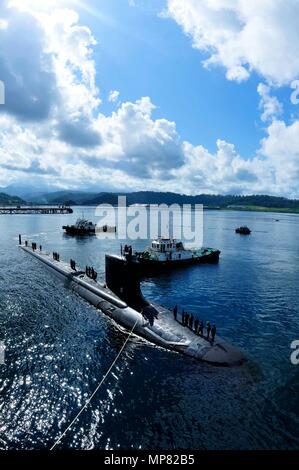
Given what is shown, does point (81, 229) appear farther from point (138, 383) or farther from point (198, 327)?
point (138, 383)

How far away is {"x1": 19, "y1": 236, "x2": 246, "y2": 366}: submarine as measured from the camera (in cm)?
2358

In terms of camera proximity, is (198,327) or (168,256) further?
(168,256)

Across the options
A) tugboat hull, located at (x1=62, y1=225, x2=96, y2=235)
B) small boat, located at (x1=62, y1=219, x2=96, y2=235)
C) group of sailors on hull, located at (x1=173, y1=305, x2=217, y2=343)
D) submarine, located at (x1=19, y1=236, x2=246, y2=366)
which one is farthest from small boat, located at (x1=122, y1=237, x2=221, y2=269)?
small boat, located at (x1=62, y1=219, x2=96, y2=235)

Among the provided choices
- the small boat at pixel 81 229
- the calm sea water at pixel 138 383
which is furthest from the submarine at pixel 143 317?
the small boat at pixel 81 229

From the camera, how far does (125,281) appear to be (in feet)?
98.4

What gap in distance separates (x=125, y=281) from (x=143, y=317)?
137 inches

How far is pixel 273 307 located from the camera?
3728cm

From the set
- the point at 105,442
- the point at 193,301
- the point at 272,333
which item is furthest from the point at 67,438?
the point at 193,301

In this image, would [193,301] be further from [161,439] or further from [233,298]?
[161,439]

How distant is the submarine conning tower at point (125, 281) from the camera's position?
1137 inches

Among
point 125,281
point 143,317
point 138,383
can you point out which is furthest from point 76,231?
point 138,383

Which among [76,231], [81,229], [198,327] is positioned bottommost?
[198,327]

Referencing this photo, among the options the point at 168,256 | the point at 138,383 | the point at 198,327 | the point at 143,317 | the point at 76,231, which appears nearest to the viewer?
the point at 138,383
